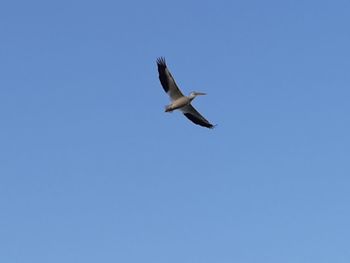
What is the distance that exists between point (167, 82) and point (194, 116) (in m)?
5.72

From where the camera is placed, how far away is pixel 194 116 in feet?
300

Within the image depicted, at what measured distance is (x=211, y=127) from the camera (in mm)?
92188

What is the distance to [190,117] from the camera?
91438 mm

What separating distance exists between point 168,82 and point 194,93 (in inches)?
117

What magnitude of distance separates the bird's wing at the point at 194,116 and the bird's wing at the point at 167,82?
2.60 metres

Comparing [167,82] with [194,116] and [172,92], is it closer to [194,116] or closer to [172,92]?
[172,92]

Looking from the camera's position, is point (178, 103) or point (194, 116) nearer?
point (178, 103)

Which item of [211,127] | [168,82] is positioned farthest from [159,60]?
[211,127]

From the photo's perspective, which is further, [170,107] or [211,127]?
[211,127]

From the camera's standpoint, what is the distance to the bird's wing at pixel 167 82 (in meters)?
87.3

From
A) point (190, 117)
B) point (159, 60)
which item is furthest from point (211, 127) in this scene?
point (159, 60)

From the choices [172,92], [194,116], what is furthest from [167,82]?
[194,116]

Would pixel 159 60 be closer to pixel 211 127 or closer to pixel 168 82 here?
pixel 168 82

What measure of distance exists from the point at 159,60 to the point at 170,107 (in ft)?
16.3
